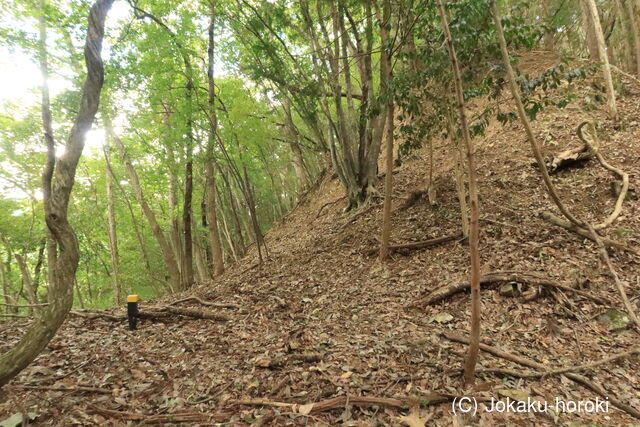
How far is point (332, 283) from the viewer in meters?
6.06

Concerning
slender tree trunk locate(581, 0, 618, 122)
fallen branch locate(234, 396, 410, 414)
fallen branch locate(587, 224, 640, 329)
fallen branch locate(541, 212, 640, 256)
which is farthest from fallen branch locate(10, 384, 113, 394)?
slender tree trunk locate(581, 0, 618, 122)

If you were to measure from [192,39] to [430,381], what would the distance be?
9231 millimetres

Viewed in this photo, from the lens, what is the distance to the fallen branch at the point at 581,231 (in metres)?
4.46

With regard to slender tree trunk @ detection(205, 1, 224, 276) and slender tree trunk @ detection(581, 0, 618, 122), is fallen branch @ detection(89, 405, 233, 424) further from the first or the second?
slender tree trunk @ detection(581, 0, 618, 122)

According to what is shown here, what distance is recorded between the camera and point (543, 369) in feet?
10.0

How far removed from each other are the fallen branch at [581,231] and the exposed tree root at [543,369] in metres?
2.64

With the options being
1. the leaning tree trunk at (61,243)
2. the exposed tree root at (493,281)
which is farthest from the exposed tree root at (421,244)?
the leaning tree trunk at (61,243)

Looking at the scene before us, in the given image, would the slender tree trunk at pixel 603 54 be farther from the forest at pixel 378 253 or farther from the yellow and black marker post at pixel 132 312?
the yellow and black marker post at pixel 132 312

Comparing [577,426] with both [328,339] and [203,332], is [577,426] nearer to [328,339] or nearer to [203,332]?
[328,339]

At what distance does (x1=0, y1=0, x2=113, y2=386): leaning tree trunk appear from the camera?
263 centimetres

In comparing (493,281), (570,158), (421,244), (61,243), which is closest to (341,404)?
(61,243)

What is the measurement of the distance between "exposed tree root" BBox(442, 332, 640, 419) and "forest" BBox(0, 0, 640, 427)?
0.01m

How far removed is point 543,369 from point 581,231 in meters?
2.95

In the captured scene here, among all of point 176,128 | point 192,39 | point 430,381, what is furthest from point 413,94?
point 192,39
